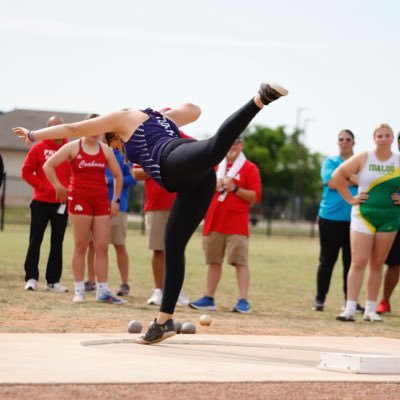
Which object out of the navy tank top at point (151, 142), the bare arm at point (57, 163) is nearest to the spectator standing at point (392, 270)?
the bare arm at point (57, 163)

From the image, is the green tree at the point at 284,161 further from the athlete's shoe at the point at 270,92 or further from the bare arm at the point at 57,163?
the athlete's shoe at the point at 270,92

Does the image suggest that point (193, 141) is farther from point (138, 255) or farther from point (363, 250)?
point (138, 255)

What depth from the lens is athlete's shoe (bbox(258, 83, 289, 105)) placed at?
236 inches

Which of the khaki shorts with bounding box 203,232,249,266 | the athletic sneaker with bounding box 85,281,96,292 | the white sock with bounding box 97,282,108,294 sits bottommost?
the athletic sneaker with bounding box 85,281,96,292

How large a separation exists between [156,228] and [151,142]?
4417 millimetres

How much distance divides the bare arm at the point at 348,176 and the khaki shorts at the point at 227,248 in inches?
51.4

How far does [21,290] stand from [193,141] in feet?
18.0

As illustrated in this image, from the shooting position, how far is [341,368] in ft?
19.9

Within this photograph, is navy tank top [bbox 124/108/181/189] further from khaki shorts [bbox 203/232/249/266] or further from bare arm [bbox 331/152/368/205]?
khaki shorts [bbox 203/232/249/266]

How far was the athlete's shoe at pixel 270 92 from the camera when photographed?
600 cm

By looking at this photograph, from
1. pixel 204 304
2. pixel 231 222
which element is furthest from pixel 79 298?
pixel 231 222

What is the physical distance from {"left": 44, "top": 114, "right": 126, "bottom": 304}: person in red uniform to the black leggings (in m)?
3.64

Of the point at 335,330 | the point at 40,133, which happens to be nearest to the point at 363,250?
the point at 335,330

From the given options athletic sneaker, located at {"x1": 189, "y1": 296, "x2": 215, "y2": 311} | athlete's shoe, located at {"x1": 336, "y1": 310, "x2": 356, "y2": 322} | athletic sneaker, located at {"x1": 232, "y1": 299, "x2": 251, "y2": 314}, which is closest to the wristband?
athletic sneaker, located at {"x1": 189, "y1": 296, "x2": 215, "y2": 311}
